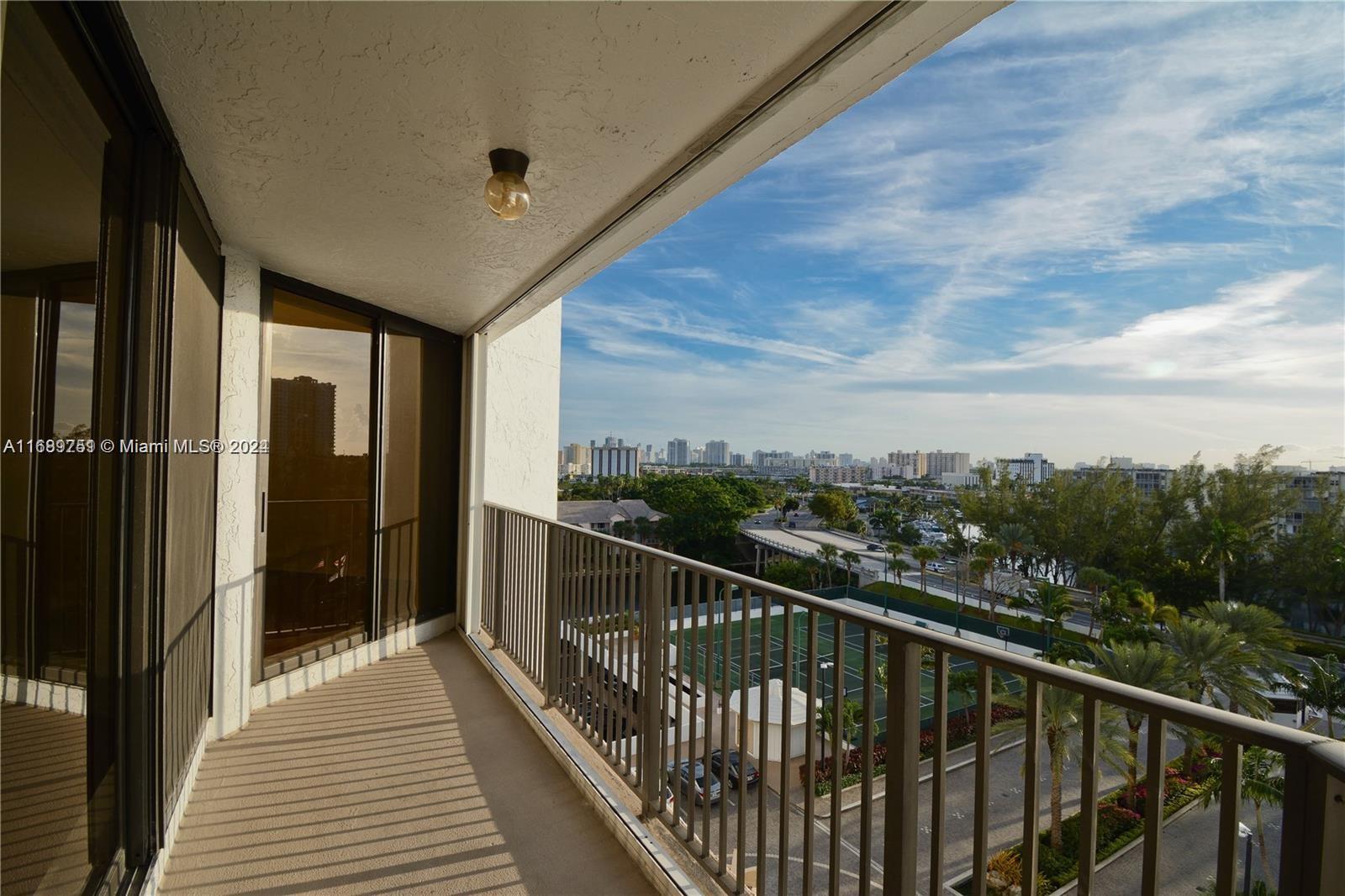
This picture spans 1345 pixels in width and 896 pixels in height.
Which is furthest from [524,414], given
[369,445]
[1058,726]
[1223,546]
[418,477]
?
[1223,546]

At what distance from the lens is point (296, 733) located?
8.77 ft

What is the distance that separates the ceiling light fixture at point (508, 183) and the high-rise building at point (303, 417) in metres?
2.01

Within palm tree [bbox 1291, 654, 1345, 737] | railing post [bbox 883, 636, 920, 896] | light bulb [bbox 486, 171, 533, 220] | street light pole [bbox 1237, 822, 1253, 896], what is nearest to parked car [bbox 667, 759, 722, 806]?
railing post [bbox 883, 636, 920, 896]

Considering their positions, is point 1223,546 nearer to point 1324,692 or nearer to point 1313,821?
point 1324,692

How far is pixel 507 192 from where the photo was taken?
1.81 meters

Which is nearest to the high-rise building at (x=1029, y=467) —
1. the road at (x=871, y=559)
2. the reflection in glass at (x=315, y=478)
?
the road at (x=871, y=559)

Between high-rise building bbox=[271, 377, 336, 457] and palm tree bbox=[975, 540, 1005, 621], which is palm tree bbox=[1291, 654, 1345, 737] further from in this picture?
high-rise building bbox=[271, 377, 336, 457]

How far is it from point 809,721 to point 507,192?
169cm

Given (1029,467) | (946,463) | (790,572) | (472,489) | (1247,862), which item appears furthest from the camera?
(946,463)

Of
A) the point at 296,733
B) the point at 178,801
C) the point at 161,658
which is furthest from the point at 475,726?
the point at 161,658

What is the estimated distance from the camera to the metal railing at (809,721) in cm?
73

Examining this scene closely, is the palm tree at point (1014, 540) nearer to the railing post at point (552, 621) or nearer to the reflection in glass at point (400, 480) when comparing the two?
the reflection in glass at point (400, 480)

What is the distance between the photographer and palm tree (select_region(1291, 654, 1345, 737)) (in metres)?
16.8

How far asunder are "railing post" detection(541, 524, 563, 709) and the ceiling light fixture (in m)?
1.42
